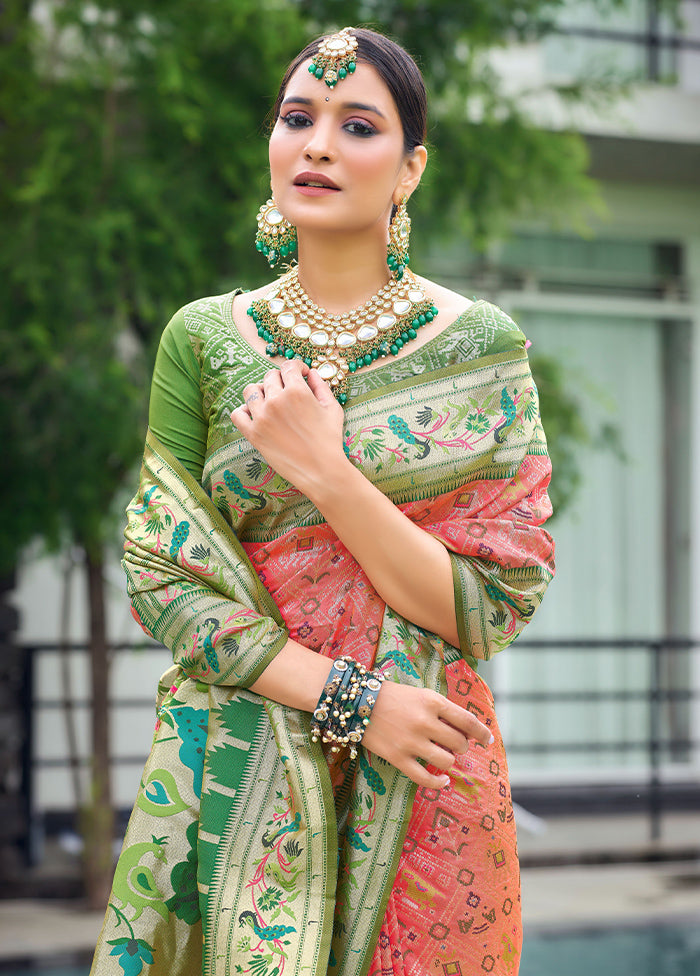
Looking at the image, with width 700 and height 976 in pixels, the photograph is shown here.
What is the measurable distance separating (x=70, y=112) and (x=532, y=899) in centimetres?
351

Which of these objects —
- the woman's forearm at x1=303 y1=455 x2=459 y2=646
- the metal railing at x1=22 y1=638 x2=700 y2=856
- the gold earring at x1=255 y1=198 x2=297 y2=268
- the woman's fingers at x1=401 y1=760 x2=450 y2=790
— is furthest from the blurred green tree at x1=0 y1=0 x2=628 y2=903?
the woman's fingers at x1=401 y1=760 x2=450 y2=790

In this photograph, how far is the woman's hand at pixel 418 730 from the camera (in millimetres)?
1284

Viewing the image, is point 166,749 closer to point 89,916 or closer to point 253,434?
point 253,434

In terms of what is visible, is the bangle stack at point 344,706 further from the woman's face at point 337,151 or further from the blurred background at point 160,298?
the blurred background at point 160,298

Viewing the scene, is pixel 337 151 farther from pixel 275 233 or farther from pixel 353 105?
pixel 275 233

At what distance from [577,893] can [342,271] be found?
4.11 metres

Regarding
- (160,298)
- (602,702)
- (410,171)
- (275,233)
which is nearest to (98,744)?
(160,298)

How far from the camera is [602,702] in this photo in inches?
268

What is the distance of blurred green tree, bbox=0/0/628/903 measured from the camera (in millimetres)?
4035

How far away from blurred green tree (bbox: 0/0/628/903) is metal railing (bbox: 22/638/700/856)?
769mm

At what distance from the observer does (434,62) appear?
4.30 meters

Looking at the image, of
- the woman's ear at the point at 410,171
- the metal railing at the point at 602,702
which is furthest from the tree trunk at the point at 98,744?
the woman's ear at the point at 410,171

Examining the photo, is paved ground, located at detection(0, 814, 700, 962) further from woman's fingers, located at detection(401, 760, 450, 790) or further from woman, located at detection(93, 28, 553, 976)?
woman's fingers, located at detection(401, 760, 450, 790)

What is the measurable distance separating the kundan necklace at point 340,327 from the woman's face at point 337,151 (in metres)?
0.10
